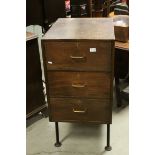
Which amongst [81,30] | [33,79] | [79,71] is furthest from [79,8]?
[79,71]

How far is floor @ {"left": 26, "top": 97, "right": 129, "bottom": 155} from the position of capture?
183 centimetres

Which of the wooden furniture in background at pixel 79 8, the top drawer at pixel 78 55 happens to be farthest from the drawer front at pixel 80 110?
the wooden furniture in background at pixel 79 8

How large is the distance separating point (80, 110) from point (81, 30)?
49 cm

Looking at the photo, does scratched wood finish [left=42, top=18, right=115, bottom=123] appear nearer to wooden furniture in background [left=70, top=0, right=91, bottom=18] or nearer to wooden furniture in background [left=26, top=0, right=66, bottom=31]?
wooden furniture in background [left=26, top=0, right=66, bottom=31]

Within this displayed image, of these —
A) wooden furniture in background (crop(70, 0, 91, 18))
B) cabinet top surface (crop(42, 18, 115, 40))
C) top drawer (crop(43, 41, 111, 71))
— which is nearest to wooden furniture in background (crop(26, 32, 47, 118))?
cabinet top surface (crop(42, 18, 115, 40))

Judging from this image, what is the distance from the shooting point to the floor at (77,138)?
6.00 ft

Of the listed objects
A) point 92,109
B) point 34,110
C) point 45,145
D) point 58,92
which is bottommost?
point 45,145

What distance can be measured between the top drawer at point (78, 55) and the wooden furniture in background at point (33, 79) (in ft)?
1.21

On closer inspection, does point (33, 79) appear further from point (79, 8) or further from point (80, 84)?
point (79, 8)

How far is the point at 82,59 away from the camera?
157 centimetres

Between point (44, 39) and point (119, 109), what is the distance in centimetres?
98

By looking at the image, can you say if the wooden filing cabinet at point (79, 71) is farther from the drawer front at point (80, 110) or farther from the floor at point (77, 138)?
the floor at point (77, 138)
